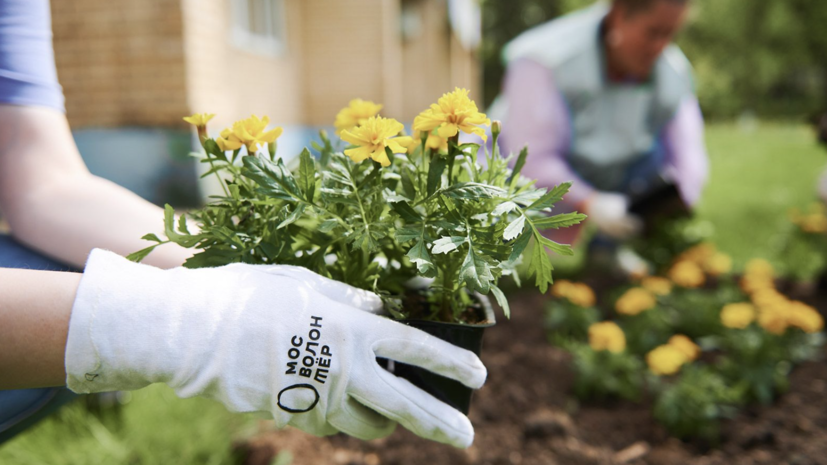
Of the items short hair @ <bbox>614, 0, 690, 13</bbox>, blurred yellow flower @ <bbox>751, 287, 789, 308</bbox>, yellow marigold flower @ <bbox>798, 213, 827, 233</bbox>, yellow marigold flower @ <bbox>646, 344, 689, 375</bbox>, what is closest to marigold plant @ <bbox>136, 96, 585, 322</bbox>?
yellow marigold flower @ <bbox>646, 344, 689, 375</bbox>

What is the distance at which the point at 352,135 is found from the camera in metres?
0.78

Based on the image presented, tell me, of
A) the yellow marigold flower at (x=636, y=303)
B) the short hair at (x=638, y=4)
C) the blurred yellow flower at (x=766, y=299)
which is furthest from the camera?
the short hair at (x=638, y=4)

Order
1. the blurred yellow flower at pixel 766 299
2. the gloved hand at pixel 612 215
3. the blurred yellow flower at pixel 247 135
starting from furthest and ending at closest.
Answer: the gloved hand at pixel 612 215 → the blurred yellow flower at pixel 766 299 → the blurred yellow flower at pixel 247 135

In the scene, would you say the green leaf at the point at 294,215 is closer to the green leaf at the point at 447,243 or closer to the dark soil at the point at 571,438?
the green leaf at the point at 447,243

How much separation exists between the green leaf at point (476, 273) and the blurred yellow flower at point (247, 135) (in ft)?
1.10

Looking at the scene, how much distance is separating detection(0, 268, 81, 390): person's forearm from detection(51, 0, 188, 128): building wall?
12.0 ft

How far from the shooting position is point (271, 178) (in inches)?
32.2

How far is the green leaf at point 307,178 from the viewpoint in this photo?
2.69ft

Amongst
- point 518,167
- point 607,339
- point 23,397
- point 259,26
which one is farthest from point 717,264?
point 259,26

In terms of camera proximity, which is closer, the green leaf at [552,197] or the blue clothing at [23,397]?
the green leaf at [552,197]

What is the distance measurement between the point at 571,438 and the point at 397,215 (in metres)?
1.31

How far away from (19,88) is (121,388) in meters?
0.66

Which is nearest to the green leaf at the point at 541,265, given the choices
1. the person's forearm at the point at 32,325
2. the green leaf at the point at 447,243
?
the green leaf at the point at 447,243

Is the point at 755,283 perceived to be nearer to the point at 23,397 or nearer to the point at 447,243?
the point at 447,243
